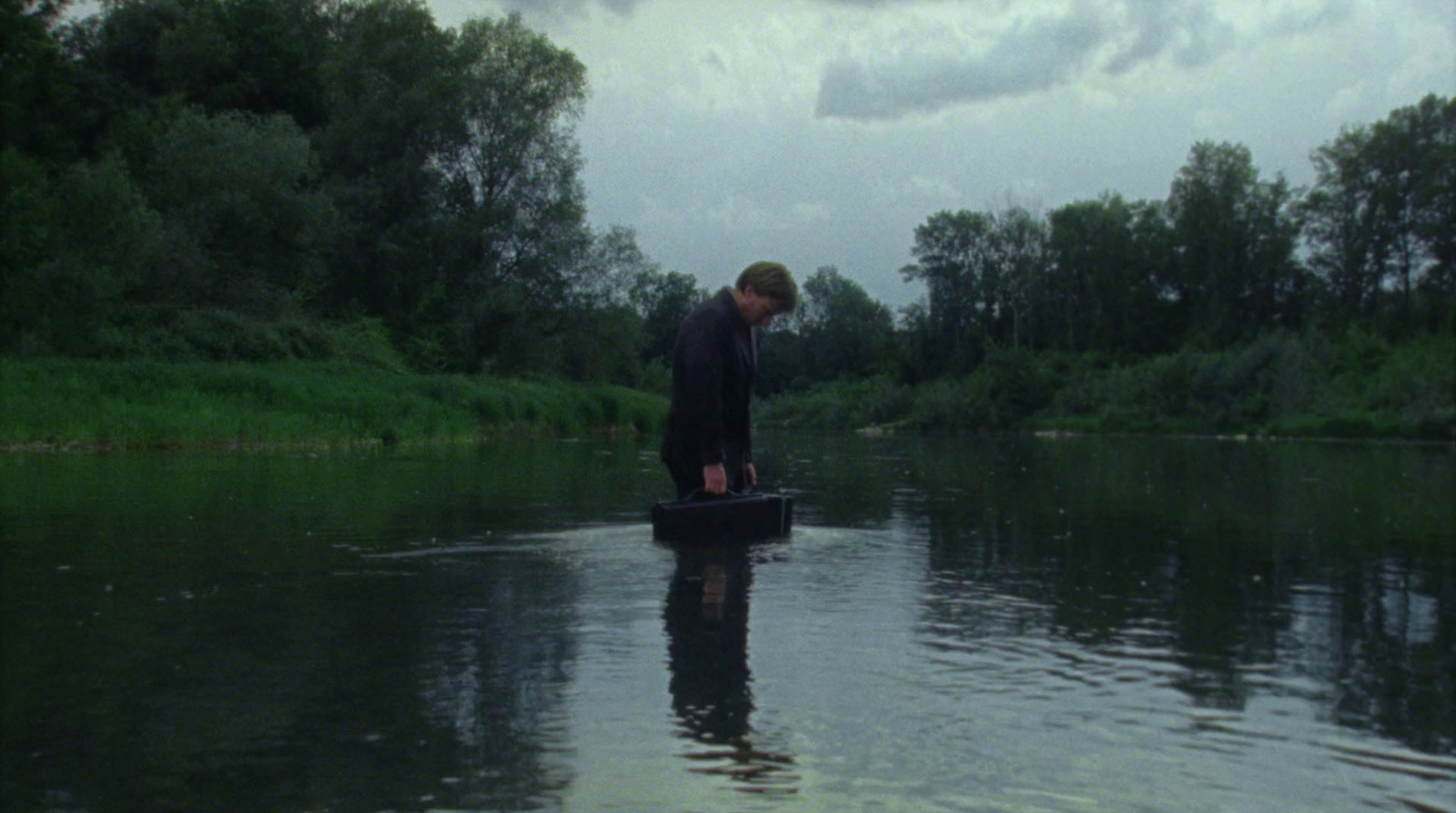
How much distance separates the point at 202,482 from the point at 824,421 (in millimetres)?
89391

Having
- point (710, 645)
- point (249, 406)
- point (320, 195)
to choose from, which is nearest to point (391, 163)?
point (320, 195)

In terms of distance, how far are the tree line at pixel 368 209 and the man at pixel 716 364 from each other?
87.8 feet

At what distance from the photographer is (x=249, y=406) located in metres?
31.0

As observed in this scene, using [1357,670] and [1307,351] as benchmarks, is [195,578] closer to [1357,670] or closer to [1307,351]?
[1357,670]

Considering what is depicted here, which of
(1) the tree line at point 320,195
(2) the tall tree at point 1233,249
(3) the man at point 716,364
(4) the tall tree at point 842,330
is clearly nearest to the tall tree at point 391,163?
(1) the tree line at point 320,195

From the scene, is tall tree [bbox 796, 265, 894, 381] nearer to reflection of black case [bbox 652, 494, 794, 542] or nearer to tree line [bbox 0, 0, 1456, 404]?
tree line [bbox 0, 0, 1456, 404]

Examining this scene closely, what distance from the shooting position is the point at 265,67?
68.4m

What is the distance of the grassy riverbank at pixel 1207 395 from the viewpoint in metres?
59.0

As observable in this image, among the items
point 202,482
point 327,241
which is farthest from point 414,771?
point 327,241

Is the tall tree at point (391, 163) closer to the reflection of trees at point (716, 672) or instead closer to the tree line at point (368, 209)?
the tree line at point (368, 209)

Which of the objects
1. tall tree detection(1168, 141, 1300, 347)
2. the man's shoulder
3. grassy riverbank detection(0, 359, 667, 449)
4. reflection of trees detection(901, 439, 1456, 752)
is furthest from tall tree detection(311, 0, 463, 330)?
tall tree detection(1168, 141, 1300, 347)

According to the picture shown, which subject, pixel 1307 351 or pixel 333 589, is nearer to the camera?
pixel 333 589

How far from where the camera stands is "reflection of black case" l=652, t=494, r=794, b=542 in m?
9.83

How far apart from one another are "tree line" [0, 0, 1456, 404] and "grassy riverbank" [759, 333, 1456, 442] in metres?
9.17
